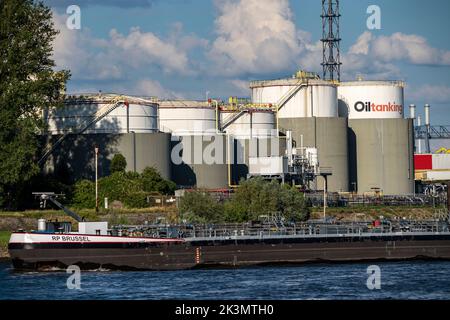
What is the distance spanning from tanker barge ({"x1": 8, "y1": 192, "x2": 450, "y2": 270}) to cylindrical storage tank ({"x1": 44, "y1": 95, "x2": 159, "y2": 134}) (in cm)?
3087

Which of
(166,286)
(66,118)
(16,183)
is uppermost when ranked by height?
(66,118)

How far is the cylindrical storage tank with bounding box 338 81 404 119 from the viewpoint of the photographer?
5330 inches

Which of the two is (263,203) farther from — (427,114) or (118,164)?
(427,114)

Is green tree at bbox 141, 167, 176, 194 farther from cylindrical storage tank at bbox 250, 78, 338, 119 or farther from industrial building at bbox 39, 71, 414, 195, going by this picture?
cylindrical storage tank at bbox 250, 78, 338, 119

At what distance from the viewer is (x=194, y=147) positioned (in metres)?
A: 118

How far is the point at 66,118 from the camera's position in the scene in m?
111

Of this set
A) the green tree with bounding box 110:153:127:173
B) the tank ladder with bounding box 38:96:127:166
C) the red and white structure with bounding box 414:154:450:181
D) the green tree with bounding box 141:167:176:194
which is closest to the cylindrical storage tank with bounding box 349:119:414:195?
the red and white structure with bounding box 414:154:450:181

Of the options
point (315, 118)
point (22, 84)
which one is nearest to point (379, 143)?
point (315, 118)

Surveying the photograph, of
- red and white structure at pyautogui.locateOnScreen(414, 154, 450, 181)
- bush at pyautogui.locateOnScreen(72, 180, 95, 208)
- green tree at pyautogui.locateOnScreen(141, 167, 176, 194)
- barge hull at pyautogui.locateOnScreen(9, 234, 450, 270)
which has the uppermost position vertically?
red and white structure at pyautogui.locateOnScreen(414, 154, 450, 181)

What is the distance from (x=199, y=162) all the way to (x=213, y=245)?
44.1 meters

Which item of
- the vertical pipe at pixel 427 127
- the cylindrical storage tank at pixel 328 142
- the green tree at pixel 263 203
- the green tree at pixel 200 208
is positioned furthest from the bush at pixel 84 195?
the vertical pipe at pixel 427 127
